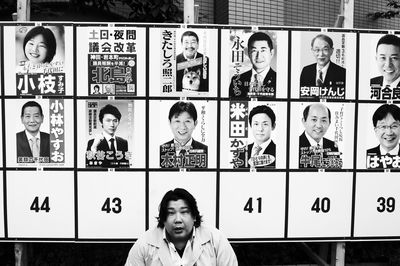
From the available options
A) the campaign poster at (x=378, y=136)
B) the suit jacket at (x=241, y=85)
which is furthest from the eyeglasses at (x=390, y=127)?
the suit jacket at (x=241, y=85)

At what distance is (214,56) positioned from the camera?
12.9ft

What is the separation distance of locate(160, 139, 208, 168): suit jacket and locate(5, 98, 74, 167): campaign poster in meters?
0.93

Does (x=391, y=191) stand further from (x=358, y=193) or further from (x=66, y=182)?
(x=66, y=182)

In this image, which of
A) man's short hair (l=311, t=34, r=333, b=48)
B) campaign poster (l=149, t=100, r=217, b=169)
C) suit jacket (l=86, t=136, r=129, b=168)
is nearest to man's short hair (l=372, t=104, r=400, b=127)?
man's short hair (l=311, t=34, r=333, b=48)

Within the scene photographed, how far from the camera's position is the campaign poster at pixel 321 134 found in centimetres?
401

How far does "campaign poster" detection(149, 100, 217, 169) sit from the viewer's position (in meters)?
3.91

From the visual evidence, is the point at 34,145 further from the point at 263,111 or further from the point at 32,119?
the point at 263,111

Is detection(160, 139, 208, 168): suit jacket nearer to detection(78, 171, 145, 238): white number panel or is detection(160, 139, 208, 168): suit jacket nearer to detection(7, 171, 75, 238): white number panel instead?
detection(78, 171, 145, 238): white number panel

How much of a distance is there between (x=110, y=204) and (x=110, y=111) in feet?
3.11

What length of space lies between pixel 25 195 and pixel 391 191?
3834 mm

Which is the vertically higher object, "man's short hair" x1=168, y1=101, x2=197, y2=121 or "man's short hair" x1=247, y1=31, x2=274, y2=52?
"man's short hair" x1=247, y1=31, x2=274, y2=52

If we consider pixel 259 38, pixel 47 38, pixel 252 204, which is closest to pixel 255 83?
pixel 259 38

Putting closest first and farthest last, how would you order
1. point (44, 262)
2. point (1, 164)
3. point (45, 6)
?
point (1, 164) → point (44, 262) → point (45, 6)

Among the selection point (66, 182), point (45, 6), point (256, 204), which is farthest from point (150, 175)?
point (45, 6)
